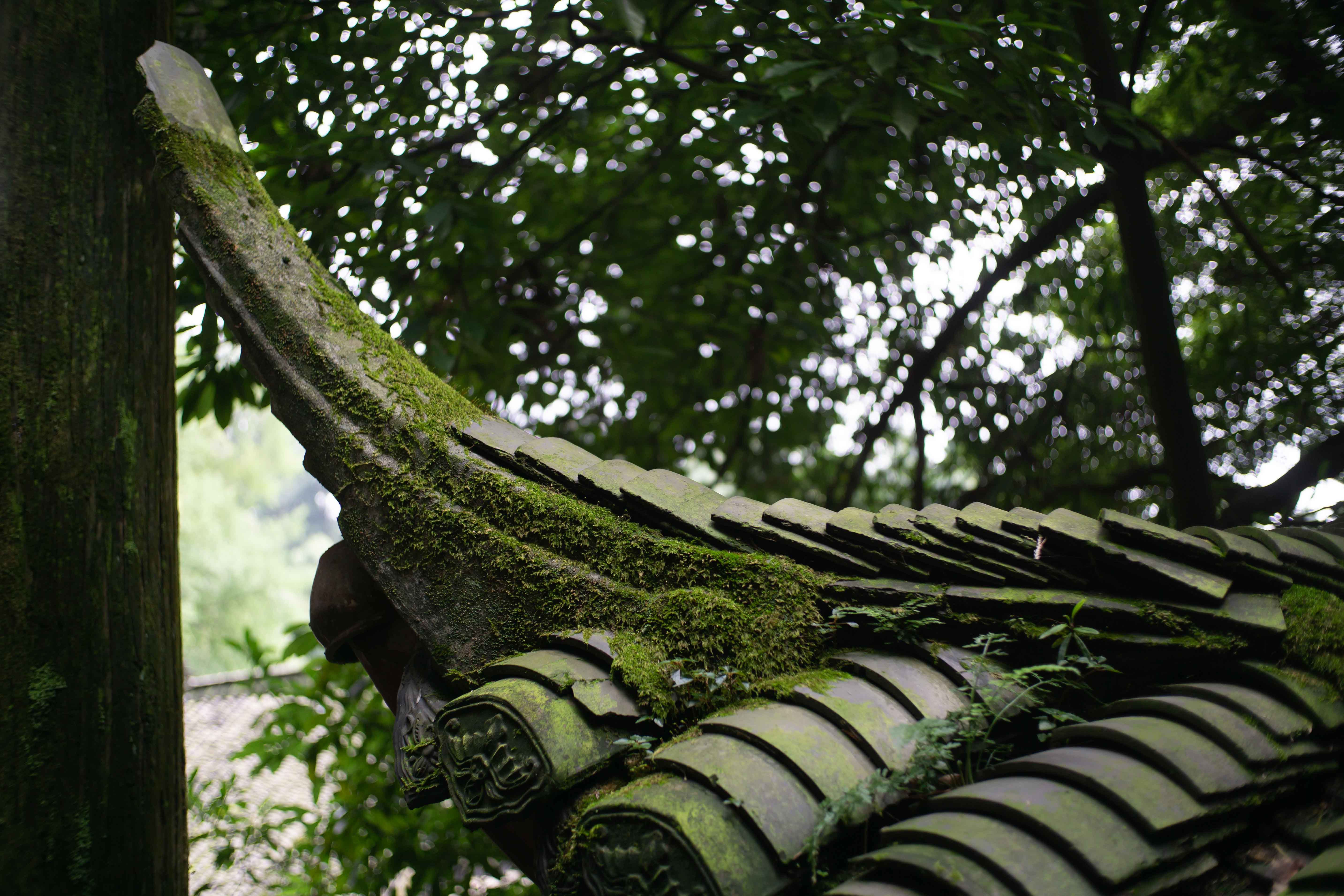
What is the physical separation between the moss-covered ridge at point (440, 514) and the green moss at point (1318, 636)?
0.80 m

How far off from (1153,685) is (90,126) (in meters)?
3.02

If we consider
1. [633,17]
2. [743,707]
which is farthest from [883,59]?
[743,707]

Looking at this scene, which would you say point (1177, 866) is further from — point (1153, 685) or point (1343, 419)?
point (1343, 419)

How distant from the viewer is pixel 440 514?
1.75 meters

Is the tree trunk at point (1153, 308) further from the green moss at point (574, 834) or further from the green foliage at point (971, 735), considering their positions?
the green moss at point (574, 834)

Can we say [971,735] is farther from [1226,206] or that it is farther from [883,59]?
[1226,206]

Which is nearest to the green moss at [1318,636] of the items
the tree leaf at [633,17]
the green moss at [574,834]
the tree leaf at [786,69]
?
the green moss at [574,834]

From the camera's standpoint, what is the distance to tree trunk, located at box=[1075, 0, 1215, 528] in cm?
316

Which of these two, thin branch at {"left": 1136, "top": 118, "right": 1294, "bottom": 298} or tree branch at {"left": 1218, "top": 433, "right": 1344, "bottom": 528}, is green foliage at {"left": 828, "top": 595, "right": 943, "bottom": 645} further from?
thin branch at {"left": 1136, "top": 118, "right": 1294, "bottom": 298}

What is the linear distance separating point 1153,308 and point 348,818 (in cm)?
434

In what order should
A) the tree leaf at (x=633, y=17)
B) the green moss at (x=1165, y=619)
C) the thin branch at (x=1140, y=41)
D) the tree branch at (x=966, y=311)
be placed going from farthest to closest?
the tree branch at (x=966, y=311) < the thin branch at (x=1140, y=41) < the tree leaf at (x=633, y=17) < the green moss at (x=1165, y=619)

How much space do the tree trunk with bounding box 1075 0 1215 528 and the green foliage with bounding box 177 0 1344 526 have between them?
13cm

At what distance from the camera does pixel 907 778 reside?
1239 millimetres

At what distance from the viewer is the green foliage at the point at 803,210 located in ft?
9.87
